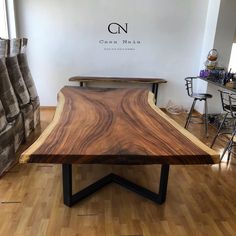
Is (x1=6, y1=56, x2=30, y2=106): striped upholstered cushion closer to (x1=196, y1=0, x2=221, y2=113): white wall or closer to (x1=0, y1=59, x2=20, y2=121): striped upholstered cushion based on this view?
(x1=0, y1=59, x2=20, y2=121): striped upholstered cushion

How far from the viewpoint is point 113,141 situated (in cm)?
178

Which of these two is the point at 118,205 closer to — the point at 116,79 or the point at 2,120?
the point at 2,120

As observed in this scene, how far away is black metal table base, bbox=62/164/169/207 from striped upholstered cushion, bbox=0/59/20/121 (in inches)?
49.0

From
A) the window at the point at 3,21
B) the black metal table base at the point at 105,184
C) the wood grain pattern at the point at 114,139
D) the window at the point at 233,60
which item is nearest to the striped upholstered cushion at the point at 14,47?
the wood grain pattern at the point at 114,139

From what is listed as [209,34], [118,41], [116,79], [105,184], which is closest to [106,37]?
[118,41]

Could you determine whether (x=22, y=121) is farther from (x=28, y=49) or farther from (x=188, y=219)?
(x=188, y=219)

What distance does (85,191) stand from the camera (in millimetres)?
2318

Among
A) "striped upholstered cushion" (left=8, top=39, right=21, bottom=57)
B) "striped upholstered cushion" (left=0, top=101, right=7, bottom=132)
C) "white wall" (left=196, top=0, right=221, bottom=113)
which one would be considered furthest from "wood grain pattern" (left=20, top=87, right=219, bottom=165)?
"white wall" (left=196, top=0, right=221, bottom=113)

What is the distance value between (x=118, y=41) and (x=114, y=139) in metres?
3.33

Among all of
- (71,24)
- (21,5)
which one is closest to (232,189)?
(71,24)

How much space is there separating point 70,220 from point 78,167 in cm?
89

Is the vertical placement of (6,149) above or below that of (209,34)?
below

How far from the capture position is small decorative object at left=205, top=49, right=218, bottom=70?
4492mm

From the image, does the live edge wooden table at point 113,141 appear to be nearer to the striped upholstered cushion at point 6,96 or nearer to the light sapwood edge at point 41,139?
the light sapwood edge at point 41,139
